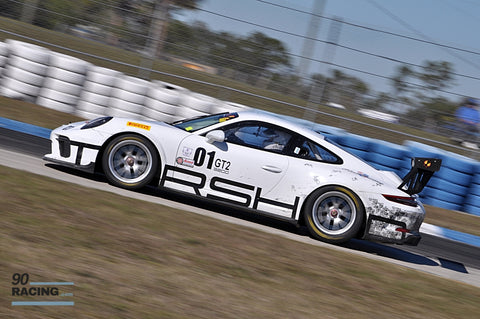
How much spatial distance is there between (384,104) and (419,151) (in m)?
1.26

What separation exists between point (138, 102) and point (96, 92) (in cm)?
84

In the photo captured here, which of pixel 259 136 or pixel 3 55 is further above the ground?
pixel 3 55

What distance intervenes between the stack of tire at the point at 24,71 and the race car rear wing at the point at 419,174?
287 inches

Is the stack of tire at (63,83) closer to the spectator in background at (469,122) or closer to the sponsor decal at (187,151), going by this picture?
the sponsor decal at (187,151)

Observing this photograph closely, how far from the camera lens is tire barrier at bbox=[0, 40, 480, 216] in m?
10.4

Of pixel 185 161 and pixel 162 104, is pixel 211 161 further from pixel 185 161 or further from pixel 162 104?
pixel 162 104

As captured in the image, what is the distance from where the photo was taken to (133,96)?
35.7ft

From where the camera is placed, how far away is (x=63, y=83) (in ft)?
36.0

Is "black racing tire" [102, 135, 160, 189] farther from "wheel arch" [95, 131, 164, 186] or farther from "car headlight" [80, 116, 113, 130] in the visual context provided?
"car headlight" [80, 116, 113, 130]

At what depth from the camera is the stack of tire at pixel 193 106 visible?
10648mm

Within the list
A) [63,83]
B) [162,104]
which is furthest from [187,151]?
[63,83]

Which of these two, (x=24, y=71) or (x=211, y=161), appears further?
(x=24, y=71)

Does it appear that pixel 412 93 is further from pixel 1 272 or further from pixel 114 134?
pixel 1 272

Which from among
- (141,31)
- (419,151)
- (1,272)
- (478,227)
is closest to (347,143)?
(419,151)
